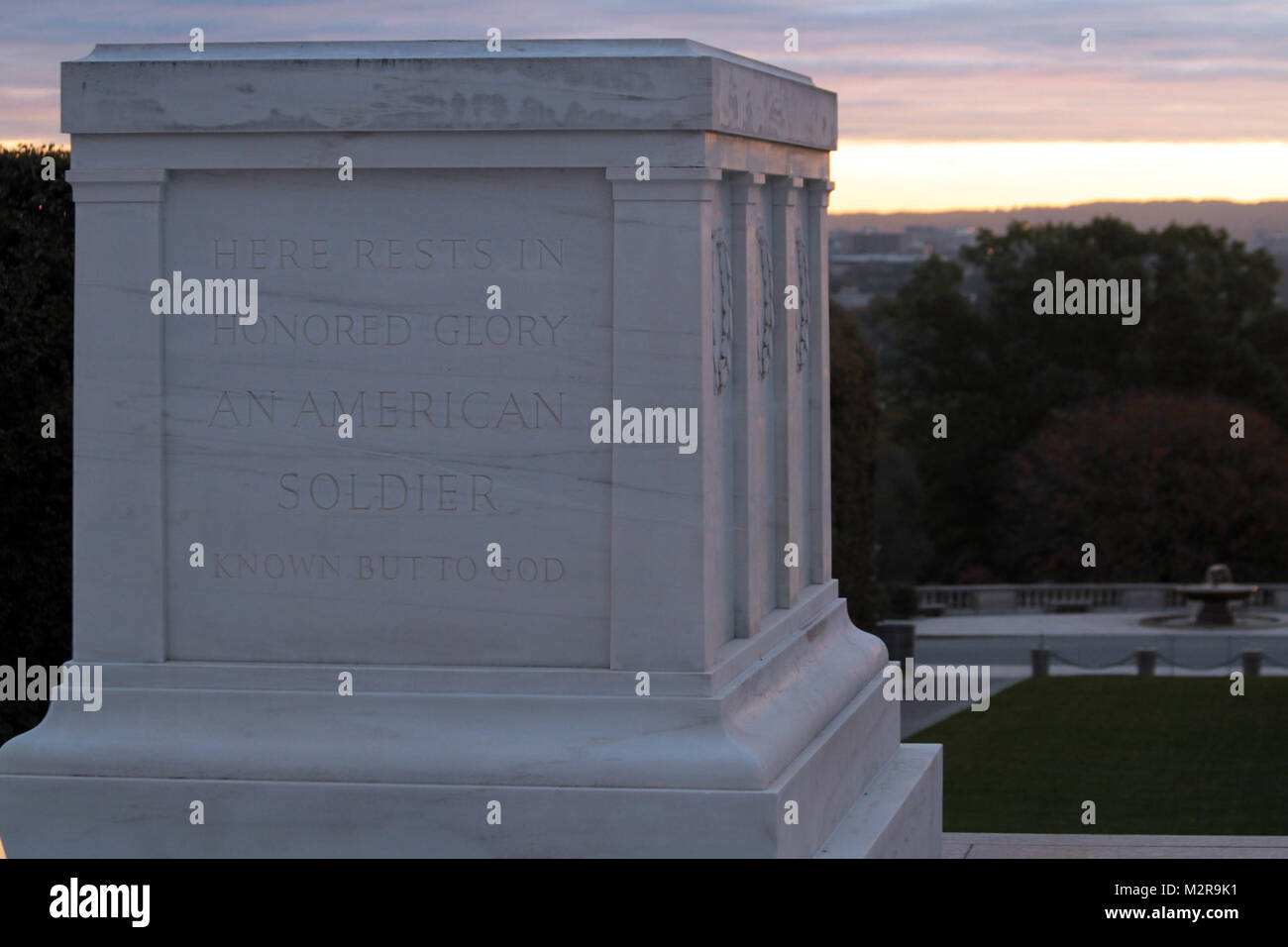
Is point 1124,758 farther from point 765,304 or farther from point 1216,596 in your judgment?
point 1216,596

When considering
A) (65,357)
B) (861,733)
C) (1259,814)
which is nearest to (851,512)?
(1259,814)

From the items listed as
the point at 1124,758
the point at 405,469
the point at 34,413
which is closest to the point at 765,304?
the point at 405,469

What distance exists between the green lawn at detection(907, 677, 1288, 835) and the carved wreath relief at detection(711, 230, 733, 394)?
10.3 meters

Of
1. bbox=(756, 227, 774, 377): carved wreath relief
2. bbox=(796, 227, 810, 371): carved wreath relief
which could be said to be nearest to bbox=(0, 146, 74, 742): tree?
bbox=(796, 227, 810, 371): carved wreath relief

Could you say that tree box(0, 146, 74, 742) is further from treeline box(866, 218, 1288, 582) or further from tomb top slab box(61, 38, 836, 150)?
treeline box(866, 218, 1288, 582)

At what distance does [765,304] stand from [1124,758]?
16.9m

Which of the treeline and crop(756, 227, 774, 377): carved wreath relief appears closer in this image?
crop(756, 227, 774, 377): carved wreath relief

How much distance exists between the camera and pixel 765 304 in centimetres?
999

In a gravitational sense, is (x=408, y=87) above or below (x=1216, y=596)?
above

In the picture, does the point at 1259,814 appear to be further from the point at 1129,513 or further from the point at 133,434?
the point at 1129,513

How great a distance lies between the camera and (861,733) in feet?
35.3

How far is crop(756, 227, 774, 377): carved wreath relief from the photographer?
389 inches

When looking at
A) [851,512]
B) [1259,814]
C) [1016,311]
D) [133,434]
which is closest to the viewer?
[133,434]
